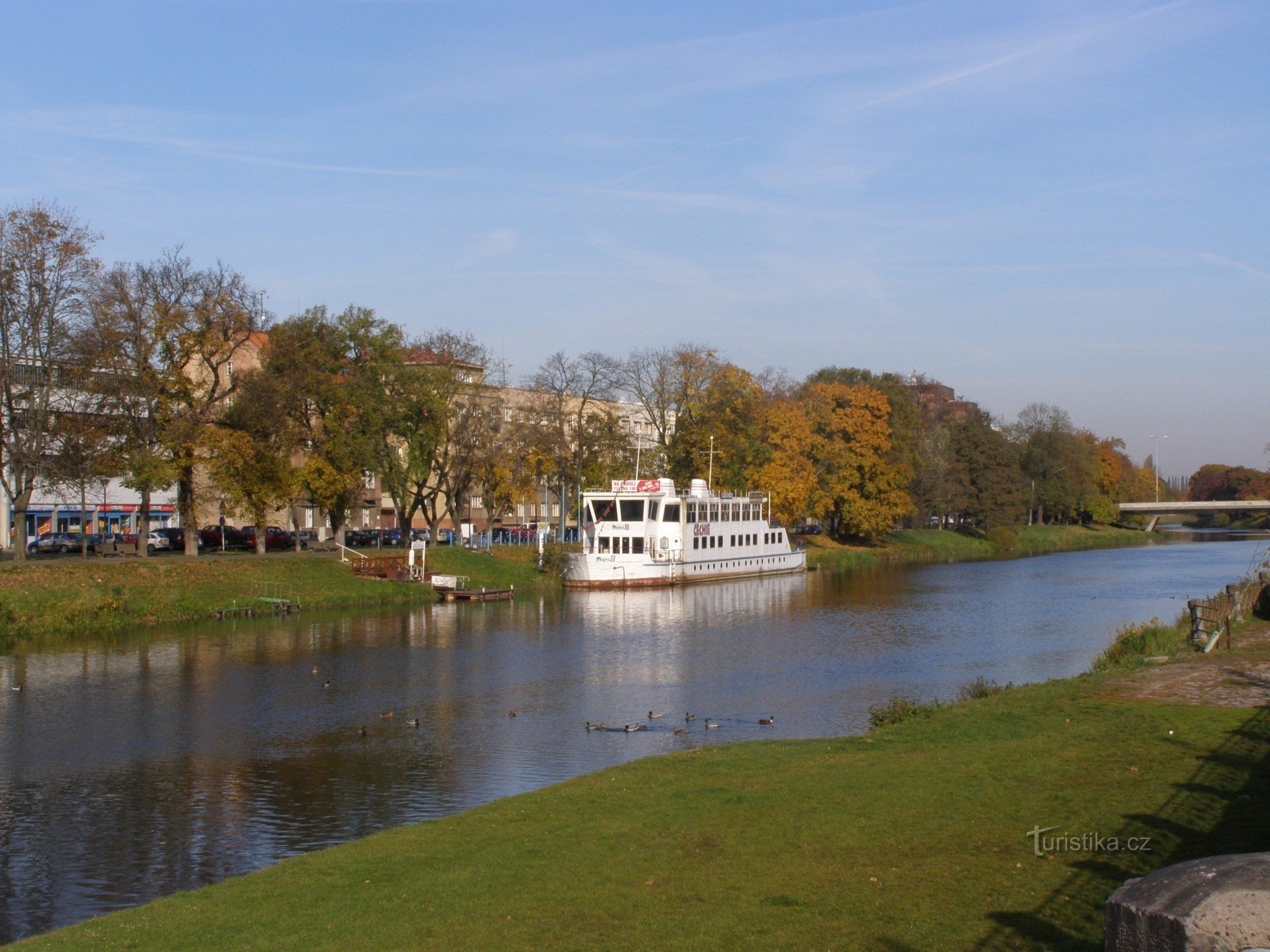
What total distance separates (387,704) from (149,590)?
835 inches

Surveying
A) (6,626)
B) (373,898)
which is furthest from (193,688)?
(373,898)

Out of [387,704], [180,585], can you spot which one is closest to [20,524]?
[180,585]

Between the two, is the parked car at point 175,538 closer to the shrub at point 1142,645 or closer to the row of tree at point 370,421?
the row of tree at point 370,421

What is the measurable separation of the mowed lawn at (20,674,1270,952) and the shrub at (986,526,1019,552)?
87.3 meters

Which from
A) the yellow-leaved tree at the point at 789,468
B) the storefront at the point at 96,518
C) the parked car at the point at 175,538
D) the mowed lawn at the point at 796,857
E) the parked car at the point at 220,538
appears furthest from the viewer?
the yellow-leaved tree at the point at 789,468

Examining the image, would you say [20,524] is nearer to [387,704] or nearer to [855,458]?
[387,704]

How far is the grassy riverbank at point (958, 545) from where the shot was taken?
277ft

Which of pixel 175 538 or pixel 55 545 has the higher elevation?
pixel 175 538

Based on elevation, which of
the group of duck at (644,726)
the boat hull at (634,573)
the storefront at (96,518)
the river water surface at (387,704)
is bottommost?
the river water surface at (387,704)

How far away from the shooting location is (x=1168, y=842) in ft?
33.8

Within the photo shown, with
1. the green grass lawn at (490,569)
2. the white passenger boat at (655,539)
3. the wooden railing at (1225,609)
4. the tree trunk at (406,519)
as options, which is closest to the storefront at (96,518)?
the tree trunk at (406,519)

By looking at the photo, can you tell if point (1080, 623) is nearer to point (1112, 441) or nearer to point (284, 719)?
point (284, 719)

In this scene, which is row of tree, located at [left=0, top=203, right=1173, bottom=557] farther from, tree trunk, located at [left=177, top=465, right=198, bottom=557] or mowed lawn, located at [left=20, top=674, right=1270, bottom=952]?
mowed lawn, located at [left=20, top=674, right=1270, bottom=952]

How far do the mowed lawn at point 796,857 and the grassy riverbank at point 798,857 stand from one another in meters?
0.04
